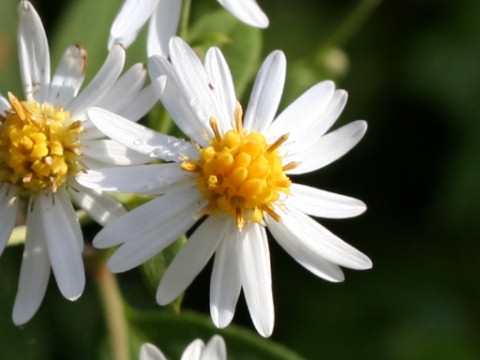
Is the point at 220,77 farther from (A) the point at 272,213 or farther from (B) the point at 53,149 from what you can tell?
(B) the point at 53,149

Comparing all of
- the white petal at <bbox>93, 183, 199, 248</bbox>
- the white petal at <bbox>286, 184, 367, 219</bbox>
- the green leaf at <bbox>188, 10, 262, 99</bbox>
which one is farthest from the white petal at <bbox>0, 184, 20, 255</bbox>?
the green leaf at <bbox>188, 10, 262, 99</bbox>

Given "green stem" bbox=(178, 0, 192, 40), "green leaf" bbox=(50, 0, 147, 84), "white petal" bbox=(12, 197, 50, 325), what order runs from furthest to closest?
"green leaf" bbox=(50, 0, 147, 84)
"green stem" bbox=(178, 0, 192, 40)
"white petal" bbox=(12, 197, 50, 325)

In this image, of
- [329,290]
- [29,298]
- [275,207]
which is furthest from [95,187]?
[329,290]

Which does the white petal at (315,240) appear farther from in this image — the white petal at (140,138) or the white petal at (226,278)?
the white petal at (140,138)

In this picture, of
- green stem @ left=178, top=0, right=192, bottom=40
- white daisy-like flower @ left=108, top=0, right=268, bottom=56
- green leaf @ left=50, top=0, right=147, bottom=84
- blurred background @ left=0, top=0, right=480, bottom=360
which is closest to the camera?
white daisy-like flower @ left=108, top=0, right=268, bottom=56

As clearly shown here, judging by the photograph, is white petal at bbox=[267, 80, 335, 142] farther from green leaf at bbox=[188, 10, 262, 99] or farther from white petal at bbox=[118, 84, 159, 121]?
green leaf at bbox=[188, 10, 262, 99]

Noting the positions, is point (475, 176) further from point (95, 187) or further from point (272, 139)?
point (95, 187)

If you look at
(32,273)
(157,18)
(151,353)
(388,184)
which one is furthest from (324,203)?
(388,184)
